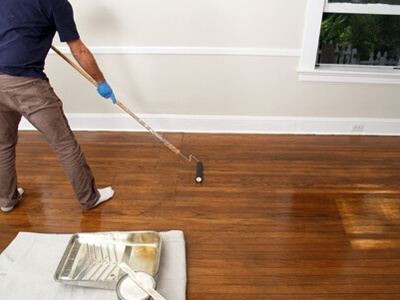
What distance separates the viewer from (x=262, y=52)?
254cm

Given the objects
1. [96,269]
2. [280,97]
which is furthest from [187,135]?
[96,269]

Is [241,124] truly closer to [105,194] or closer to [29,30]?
[105,194]

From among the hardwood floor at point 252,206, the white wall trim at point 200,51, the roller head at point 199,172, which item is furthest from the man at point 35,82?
the white wall trim at point 200,51

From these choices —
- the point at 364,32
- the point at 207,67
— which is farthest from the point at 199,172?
the point at 364,32

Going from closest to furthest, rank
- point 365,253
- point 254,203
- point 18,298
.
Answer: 1. point 18,298
2. point 365,253
3. point 254,203

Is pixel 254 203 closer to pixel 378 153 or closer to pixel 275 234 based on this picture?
pixel 275 234

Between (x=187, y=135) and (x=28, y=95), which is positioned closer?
(x=28, y=95)

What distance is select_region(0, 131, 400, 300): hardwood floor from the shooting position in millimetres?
1642

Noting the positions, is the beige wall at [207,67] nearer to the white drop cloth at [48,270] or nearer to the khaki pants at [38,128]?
the khaki pants at [38,128]

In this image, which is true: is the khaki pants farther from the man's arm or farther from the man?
the man's arm

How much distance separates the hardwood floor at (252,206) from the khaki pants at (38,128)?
0.15m

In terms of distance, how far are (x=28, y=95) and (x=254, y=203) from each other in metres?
1.33

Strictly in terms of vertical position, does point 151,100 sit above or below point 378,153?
above

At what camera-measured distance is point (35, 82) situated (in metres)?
1.65
